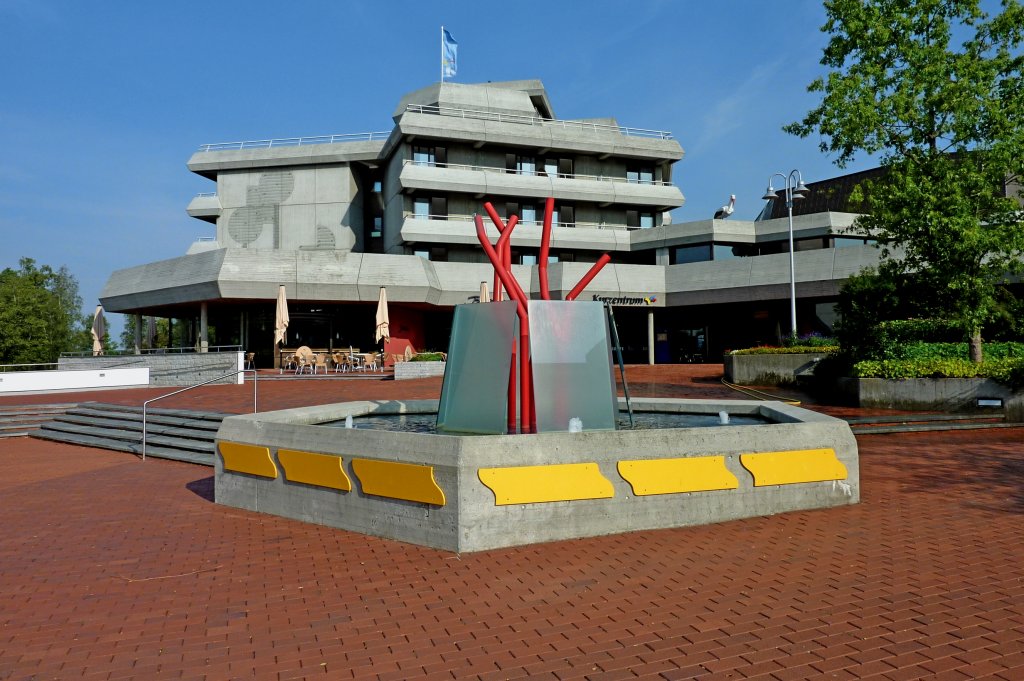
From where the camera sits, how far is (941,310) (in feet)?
58.1

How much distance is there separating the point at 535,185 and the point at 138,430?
29224mm

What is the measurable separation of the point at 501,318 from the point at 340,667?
5.28 meters

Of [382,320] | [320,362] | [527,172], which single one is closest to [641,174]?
[527,172]

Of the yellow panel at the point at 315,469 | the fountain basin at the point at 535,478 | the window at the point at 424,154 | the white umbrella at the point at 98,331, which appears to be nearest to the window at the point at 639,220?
the window at the point at 424,154

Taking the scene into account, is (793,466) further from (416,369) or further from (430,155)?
(430,155)

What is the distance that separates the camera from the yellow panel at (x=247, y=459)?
7902 millimetres

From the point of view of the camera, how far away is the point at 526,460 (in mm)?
6445

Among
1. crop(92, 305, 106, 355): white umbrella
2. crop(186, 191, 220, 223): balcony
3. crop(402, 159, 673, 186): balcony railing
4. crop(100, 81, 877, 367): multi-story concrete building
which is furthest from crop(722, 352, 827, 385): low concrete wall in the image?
crop(186, 191, 220, 223): balcony

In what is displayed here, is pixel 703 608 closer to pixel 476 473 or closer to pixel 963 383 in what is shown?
pixel 476 473

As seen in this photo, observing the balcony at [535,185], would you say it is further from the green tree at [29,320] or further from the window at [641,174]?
the green tree at [29,320]

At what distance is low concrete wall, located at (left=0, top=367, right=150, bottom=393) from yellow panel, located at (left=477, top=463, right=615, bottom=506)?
83.5 feet

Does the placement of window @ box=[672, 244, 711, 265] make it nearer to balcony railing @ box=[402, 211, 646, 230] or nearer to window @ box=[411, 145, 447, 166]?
balcony railing @ box=[402, 211, 646, 230]

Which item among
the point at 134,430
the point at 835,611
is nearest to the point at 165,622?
the point at 835,611

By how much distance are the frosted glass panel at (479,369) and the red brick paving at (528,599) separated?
2.29 metres
